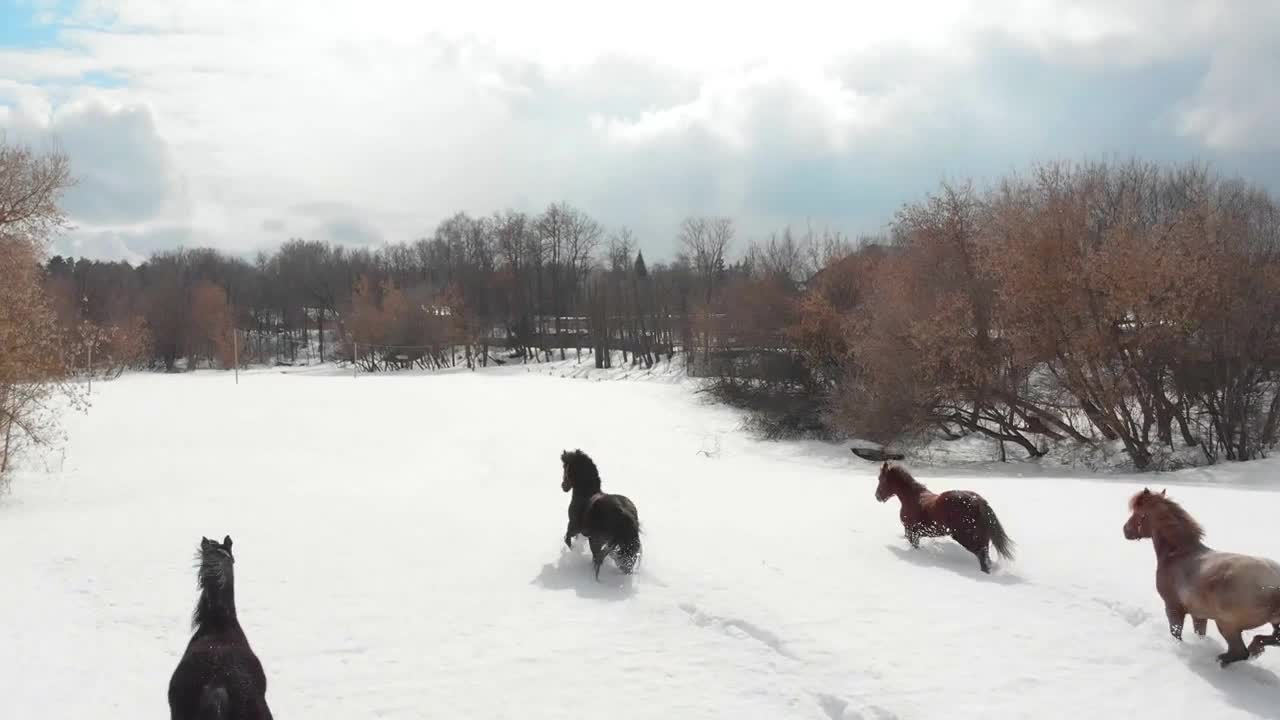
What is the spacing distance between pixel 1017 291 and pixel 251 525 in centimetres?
2146

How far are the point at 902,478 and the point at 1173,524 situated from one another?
3.89 meters

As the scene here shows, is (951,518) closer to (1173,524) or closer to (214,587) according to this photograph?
(1173,524)

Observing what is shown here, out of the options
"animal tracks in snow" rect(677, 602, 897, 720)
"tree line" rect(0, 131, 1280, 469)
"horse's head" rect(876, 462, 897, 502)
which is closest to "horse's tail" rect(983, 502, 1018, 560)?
"horse's head" rect(876, 462, 897, 502)

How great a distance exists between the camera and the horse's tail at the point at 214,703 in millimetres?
3967

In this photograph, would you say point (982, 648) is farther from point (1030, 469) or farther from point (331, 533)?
point (1030, 469)

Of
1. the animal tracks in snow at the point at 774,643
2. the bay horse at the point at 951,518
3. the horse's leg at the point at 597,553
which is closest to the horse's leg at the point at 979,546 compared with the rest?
the bay horse at the point at 951,518

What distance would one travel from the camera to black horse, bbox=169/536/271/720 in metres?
4.03

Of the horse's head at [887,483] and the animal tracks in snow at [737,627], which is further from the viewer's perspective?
the horse's head at [887,483]

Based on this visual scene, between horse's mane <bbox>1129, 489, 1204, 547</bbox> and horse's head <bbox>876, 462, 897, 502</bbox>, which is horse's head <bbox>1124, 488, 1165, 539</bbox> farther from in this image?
horse's head <bbox>876, 462, 897, 502</bbox>

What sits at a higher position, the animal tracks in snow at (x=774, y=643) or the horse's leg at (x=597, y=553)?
the horse's leg at (x=597, y=553)

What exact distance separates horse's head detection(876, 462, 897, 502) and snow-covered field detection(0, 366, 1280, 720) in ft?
1.98

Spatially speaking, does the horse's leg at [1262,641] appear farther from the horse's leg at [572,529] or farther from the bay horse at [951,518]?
the horse's leg at [572,529]

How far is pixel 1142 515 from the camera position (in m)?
6.03

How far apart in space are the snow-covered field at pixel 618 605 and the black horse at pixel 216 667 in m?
1.48
